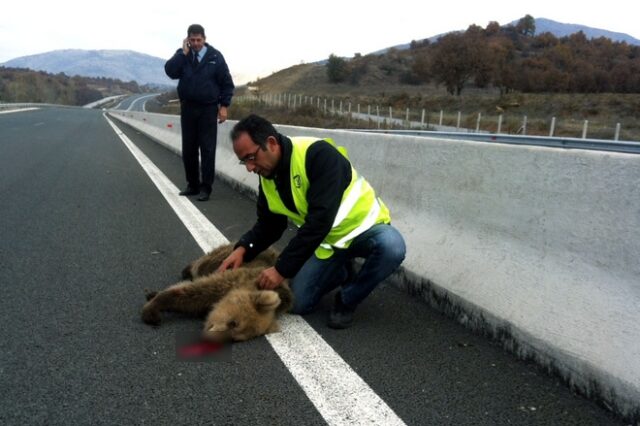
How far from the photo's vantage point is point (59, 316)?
362cm

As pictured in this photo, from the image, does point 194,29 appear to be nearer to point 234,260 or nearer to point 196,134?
point 196,134

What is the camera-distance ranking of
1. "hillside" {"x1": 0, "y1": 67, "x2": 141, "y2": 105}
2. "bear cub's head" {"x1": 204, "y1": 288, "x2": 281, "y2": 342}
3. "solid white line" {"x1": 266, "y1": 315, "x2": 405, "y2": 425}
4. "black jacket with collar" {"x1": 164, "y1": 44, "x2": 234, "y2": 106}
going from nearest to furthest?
"solid white line" {"x1": 266, "y1": 315, "x2": 405, "y2": 425}
"bear cub's head" {"x1": 204, "y1": 288, "x2": 281, "y2": 342}
"black jacket with collar" {"x1": 164, "y1": 44, "x2": 234, "y2": 106}
"hillside" {"x1": 0, "y1": 67, "x2": 141, "y2": 105}

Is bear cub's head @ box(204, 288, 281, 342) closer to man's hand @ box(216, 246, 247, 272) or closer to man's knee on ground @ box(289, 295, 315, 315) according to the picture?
man's knee on ground @ box(289, 295, 315, 315)

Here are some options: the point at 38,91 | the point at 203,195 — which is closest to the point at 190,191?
the point at 203,195

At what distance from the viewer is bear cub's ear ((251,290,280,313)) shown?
132 inches

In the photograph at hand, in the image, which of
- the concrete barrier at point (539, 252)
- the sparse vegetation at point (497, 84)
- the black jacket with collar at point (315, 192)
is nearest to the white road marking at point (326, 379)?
the black jacket with collar at point (315, 192)

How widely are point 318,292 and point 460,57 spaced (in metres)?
67.0

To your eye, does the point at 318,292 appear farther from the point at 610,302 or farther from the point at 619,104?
the point at 619,104

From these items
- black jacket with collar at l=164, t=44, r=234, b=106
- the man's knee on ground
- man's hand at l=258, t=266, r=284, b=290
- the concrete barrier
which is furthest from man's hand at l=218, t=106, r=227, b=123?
man's hand at l=258, t=266, r=284, b=290

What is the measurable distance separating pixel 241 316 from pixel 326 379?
2.32ft

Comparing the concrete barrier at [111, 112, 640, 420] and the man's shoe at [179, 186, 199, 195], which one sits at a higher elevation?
the concrete barrier at [111, 112, 640, 420]

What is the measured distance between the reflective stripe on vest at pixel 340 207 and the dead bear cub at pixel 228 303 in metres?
0.43

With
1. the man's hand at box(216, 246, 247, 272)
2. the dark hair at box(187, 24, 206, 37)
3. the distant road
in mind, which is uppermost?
the dark hair at box(187, 24, 206, 37)

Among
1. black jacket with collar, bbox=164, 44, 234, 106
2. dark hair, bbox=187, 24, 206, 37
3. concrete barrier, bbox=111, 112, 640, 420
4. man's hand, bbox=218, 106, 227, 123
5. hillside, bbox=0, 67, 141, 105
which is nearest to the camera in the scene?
concrete barrier, bbox=111, 112, 640, 420
